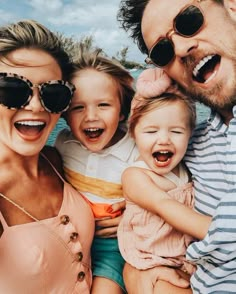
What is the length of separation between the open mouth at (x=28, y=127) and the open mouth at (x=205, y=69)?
3.88 ft

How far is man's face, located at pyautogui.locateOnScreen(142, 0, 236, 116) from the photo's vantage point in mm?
2924

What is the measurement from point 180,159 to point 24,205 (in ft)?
3.55

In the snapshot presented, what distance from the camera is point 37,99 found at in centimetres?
257

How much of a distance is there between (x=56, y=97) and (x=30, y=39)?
0.39 metres

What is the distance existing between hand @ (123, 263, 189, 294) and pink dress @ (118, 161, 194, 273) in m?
0.04

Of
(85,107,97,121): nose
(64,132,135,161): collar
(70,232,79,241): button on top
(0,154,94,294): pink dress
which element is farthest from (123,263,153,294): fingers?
(85,107,97,121): nose

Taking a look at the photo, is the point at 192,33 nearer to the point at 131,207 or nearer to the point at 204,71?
the point at 204,71

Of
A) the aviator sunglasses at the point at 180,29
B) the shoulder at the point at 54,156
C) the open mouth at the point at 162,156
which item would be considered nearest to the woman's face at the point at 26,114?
the shoulder at the point at 54,156

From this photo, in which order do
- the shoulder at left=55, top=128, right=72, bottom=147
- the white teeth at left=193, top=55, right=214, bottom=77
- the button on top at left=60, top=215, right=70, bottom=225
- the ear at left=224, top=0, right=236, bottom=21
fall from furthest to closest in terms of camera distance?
the shoulder at left=55, top=128, right=72, bottom=147 → the white teeth at left=193, top=55, right=214, bottom=77 → the ear at left=224, top=0, right=236, bottom=21 → the button on top at left=60, top=215, right=70, bottom=225

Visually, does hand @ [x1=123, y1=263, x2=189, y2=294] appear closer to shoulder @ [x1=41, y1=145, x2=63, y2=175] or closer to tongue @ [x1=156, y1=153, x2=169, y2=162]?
tongue @ [x1=156, y1=153, x2=169, y2=162]

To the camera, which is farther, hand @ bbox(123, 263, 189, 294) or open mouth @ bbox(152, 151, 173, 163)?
open mouth @ bbox(152, 151, 173, 163)

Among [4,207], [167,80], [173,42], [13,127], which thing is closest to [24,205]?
[4,207]

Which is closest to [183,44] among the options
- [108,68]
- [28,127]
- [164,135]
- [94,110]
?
[108,68]

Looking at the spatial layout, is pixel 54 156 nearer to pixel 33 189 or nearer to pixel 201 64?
pixel 33 189
